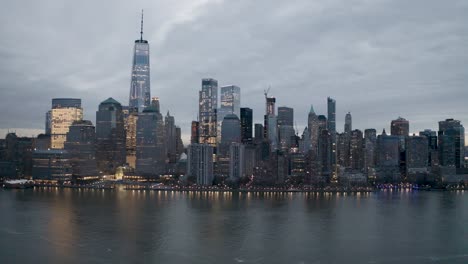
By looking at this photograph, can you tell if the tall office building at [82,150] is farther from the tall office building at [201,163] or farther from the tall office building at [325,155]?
the tall office building at [325,155]

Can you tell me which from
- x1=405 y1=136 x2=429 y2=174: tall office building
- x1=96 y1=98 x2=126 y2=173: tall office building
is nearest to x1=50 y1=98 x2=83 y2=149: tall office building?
x1=96 y1=98 x2=126 y2=173: tall office building

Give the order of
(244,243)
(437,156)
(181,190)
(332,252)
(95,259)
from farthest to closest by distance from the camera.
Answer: (437,156) < (181,190) < (244,243) < (332,252) < (95,259)

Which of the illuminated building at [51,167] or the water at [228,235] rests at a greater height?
the illuminated building at [51,167]

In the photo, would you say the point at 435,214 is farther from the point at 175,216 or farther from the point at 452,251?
the point at 175,216

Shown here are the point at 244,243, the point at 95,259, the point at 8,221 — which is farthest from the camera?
the point at 8,221

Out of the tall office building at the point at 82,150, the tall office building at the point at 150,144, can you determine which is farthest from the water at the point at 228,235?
the tall office building at the point at 150,144

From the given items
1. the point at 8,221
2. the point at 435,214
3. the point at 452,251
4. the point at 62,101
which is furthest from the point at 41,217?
the point at 62,101
